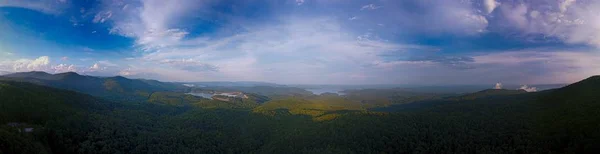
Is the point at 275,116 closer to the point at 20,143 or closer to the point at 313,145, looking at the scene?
the point at 313,145

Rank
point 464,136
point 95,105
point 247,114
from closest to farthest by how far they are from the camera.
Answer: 1. point 464,136
2. point 95,105
3. point 247,114

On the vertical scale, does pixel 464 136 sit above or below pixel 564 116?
below

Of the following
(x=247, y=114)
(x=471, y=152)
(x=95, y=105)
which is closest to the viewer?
(x=471, y=152)

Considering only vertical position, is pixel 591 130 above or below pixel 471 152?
above

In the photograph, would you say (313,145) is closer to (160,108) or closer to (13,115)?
(13,115)

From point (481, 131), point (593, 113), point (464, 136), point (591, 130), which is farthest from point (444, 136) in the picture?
point (593, 113)

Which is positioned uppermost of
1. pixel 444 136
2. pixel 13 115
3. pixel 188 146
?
pixel 13 115

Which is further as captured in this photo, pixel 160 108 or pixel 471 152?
pixel 160 108

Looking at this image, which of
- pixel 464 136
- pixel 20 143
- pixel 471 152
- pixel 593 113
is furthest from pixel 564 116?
pixel 20 143

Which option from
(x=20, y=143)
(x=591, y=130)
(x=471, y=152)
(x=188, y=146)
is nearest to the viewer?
(x=20, y=143)
